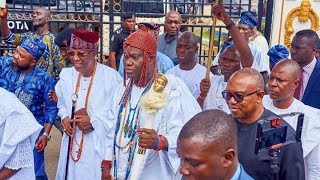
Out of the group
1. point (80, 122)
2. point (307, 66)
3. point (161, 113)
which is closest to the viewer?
point (161, 113)

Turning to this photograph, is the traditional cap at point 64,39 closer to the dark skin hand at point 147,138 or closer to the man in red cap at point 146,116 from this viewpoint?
the man in red cap at point 146,116

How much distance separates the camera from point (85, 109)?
4.37 m

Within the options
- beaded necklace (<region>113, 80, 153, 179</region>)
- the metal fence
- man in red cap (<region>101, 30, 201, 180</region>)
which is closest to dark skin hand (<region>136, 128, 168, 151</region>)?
man in red cap (<region>101, 30, 201, 180</region>)

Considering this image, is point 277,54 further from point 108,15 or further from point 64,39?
point 108,15

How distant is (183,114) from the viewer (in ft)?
11.5

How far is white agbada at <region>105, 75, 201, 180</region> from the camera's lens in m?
3.45

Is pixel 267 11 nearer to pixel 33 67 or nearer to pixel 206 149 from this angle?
pixel 33 67

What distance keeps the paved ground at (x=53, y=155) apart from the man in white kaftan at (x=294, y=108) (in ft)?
10.7

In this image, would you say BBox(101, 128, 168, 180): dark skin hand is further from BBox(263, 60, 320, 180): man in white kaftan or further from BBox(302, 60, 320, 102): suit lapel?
BBox(302, 60, 320, 102): suit lapel

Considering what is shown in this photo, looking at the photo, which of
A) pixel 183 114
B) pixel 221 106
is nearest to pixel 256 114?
pixel 183 114

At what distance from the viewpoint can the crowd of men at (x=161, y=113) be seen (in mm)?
2561

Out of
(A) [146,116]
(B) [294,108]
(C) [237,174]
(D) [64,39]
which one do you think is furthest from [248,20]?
(C) [237,174]

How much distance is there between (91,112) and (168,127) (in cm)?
112

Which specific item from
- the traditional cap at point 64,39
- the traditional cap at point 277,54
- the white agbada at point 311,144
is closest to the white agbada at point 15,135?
the white agbada at point 311,144
